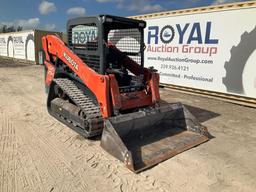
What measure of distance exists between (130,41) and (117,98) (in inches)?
65.7

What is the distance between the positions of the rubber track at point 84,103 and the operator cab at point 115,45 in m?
0.65

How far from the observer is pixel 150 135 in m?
4.50

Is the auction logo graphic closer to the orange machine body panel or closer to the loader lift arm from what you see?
the orange machine body panel

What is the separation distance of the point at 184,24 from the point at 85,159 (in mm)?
6858

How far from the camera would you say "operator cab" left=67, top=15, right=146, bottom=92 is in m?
4.56

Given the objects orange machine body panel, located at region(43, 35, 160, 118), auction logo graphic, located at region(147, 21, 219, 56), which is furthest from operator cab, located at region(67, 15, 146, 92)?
auction logo graphic, located at region(147, 21, 219, 56)

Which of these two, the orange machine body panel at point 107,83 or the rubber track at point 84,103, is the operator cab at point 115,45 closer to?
the orange machine body panel at point 107,83

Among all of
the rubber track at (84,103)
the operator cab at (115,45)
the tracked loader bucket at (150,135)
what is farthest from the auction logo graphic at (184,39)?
the rubber track at (84,103)

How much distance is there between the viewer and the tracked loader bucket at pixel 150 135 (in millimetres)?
3660

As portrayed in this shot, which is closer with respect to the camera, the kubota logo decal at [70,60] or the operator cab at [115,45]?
the operator cab at [115,45]

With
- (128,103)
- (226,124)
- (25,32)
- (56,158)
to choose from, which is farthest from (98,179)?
(25,32)

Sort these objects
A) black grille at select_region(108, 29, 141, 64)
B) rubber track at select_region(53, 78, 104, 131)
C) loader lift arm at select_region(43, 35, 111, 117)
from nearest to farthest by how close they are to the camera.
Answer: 1. loader lift arm at select_region(43, 35, 111, 117)
2. rubber track at select_region(53, 78, 104, 131)
3. black grille at select_region(108, 29, 141, 64)

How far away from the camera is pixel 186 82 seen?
30.0 feet

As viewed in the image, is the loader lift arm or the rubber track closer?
the loader lift arm
